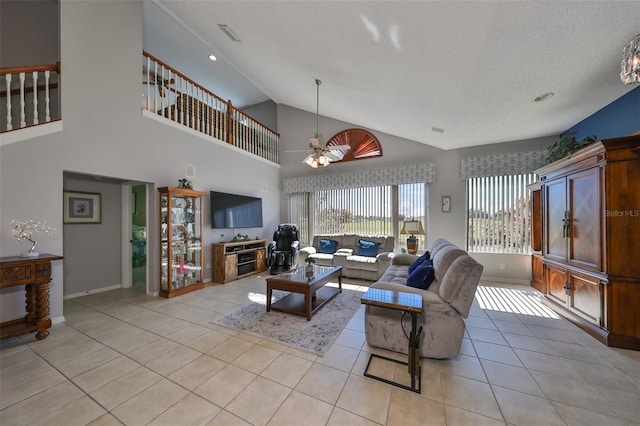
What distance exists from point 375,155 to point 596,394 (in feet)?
16.6

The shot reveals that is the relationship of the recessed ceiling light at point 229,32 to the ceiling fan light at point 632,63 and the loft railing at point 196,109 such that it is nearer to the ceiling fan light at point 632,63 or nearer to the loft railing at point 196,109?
the loft railing at point 196,109

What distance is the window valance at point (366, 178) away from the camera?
5.25 metres

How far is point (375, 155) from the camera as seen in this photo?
19.2ft

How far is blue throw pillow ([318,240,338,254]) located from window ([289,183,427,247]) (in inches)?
25.6

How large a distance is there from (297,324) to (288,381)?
38.8 inches

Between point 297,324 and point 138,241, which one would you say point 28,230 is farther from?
point 297,324

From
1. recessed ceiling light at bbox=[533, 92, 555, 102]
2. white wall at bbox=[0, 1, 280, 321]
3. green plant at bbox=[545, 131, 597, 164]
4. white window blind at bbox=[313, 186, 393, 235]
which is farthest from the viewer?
white window blind at bbox=[313, 186, 393, 235]

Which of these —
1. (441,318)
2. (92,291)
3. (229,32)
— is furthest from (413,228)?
(92,291)

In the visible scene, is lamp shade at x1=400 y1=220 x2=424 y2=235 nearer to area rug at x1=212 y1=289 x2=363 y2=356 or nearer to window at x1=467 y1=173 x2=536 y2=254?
window at x1=467 y1=173 x2=536 y2=254

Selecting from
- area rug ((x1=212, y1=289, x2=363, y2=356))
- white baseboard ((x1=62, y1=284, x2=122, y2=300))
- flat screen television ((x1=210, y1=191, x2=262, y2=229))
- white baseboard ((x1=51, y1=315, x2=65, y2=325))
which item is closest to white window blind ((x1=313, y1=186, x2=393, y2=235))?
flat screen television ((x1=210, y1=191, x2=262, y2=229))

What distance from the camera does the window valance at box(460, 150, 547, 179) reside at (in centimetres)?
445

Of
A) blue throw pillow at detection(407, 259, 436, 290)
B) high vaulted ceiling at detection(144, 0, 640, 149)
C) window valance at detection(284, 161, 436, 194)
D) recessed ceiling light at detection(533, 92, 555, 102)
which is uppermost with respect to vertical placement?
high vaulted ceiling at detection(144, 0, 640, 149)

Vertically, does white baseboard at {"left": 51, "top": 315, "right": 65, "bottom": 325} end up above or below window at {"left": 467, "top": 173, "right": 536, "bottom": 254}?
below

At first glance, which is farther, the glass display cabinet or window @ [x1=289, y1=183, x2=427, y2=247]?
window @ [x1=289, y1=183, x2=427, y2=247]
